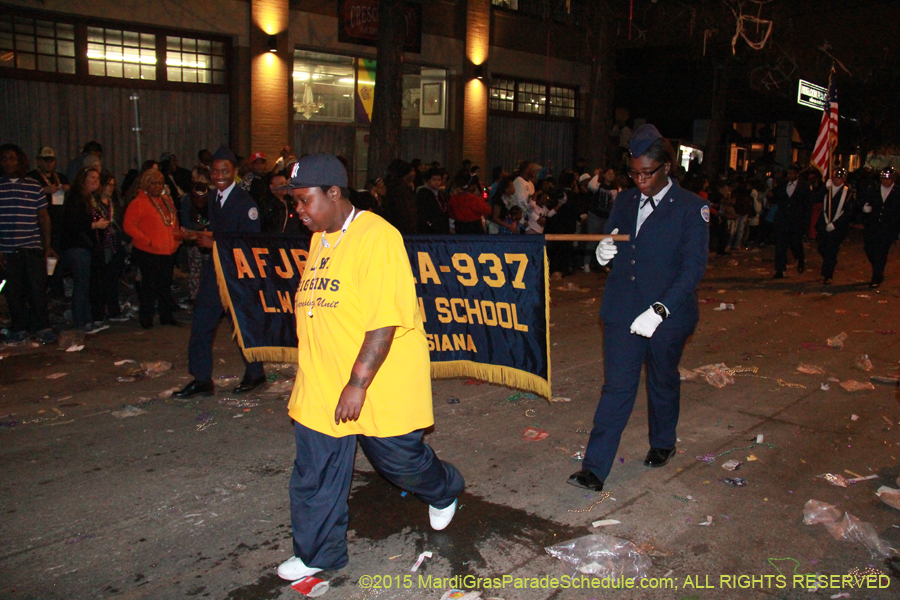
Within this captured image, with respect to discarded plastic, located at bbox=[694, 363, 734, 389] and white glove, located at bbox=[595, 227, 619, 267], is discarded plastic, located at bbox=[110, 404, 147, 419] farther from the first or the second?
discarded plastic, located at bbox=[694, 363, 734, 389]

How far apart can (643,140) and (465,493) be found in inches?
94.6

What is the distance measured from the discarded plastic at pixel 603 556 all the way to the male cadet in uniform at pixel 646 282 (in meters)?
0.73

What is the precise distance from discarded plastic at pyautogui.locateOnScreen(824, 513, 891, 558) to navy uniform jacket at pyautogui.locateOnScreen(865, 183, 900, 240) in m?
10.5

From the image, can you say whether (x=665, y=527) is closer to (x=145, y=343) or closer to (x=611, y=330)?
(x=611, y=330)

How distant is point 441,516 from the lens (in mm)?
4035

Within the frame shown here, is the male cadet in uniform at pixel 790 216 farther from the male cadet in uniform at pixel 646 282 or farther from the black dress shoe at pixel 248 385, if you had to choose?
the black dress shoe at pixel 248 385

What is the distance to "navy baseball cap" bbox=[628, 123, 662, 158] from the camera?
4.50 metres

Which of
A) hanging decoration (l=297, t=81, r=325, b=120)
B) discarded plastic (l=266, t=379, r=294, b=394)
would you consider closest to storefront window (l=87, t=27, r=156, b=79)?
hanging decoration (l=297, t=81, r=325, b=120)

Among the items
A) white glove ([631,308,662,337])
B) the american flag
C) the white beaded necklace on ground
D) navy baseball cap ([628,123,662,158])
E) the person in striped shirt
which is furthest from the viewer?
the american flag

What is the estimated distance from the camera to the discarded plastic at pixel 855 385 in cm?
706

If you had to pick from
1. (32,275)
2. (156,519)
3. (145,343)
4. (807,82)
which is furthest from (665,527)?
(807,82)

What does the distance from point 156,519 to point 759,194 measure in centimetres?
1955

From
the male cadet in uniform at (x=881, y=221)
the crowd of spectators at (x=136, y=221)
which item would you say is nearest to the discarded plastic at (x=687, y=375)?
the crowd of spectators at (x=136, y=221)

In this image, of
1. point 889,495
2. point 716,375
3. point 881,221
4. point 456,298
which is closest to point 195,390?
point 456,298
